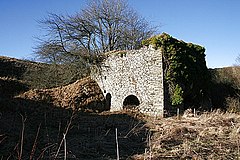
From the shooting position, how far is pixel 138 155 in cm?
616

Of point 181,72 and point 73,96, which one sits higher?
point 181,72

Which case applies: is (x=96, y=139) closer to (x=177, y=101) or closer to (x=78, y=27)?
(x=177, y=101)

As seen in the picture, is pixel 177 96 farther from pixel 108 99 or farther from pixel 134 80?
pixel 108 99

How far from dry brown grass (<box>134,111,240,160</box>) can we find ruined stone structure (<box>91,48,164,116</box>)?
135 inches

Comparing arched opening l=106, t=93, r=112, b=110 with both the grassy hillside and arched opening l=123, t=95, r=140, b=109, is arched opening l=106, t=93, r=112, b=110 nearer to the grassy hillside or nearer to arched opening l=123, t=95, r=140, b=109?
the grassy hillside

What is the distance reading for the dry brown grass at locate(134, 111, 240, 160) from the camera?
6.03 metres

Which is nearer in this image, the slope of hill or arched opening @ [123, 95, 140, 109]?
arched opening @ [123, 95, 140, 109]

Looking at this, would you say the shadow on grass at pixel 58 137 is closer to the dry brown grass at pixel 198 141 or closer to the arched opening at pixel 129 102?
the dry brown grass at pixel 198 141

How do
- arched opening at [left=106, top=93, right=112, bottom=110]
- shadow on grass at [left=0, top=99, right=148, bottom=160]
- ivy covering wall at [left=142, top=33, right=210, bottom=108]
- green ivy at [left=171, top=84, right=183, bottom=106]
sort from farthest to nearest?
arched opening at [left=106, top=93, right=112, bottom=110] → ivy covering wall at [left=142, top=33, right=210, bottom=108] → green ivy at [left=171, top=84, right=183, bottom=106] → shadow on grass at [left=0, top=99, right=148, bottom=160]

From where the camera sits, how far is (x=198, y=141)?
706cm

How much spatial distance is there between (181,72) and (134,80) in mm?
2472

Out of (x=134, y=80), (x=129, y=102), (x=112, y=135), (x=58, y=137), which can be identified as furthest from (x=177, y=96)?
(x=58, y=137)

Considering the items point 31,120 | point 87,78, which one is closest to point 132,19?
point 87,78

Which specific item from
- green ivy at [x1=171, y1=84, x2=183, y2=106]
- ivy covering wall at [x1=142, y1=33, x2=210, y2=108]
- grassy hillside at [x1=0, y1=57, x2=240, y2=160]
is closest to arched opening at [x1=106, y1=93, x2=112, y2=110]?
grassy hillside at [x1=0, y1=57, x2=240, y2=160]
